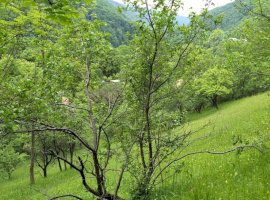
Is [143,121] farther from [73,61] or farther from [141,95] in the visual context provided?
[73,61]

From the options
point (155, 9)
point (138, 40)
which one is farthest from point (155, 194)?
point (155, 9)

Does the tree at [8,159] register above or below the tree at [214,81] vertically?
below

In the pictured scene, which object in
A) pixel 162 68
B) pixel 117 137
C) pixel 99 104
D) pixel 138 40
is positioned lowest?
pixel 117 137

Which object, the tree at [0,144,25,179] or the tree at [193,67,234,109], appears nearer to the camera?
the tree at [0,144,25,179]

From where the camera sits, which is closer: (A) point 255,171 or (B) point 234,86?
(A) point 255,171

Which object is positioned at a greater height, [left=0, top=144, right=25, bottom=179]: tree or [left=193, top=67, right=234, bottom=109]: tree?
[left=193, top=67, right=234, bottom=109]: tree

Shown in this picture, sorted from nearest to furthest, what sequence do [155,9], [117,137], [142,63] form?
[155,9], [142,63], [117,137]

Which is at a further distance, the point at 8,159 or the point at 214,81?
the point at 214,81

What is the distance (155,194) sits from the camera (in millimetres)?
7367

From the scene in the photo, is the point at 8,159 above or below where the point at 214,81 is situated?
below

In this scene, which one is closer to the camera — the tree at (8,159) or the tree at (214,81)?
the tree at (8,159)

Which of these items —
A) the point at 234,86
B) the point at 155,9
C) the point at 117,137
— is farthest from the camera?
the point at 234,86

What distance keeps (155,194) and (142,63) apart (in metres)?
3.20

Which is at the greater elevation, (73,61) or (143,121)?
(73,61)
